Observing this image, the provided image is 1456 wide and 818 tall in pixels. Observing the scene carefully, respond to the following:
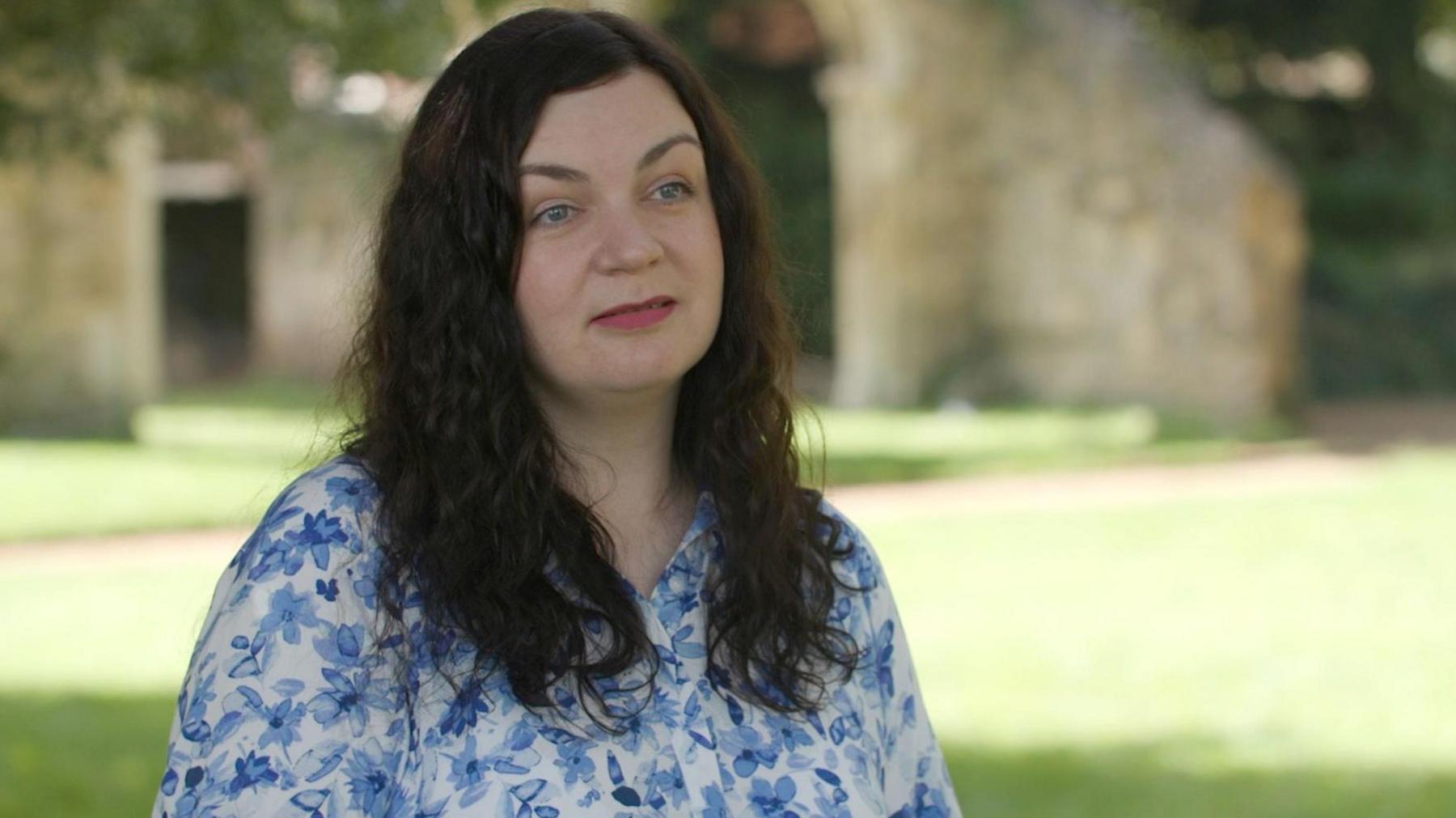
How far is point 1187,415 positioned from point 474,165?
45.2ft

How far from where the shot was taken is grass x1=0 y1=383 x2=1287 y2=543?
10117 mm

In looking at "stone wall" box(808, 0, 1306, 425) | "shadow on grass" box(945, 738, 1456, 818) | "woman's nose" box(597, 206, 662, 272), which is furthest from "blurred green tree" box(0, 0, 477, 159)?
"stone wall" box(808, 0, 1306, 425)

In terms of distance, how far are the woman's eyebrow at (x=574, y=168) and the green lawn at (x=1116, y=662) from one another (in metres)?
3.51

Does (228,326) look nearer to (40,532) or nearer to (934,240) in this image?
(934,240)

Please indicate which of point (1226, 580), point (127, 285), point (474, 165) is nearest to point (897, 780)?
point (474, 165)

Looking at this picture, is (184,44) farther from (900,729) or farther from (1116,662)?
(900,729)

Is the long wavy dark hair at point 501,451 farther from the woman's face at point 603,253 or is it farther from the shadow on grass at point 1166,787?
the shadow on grass at point 1166,787

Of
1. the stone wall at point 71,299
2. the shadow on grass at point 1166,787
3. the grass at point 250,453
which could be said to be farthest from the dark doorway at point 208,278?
the shadow on grass at point 1166,787

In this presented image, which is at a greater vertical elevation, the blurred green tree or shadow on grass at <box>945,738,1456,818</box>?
the blurred green tree

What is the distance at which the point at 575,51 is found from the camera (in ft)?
6.64

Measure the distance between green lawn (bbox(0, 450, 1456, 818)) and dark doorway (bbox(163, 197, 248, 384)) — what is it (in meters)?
14.4

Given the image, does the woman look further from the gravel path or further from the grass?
the gravel path

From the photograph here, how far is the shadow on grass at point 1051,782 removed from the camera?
534 cm

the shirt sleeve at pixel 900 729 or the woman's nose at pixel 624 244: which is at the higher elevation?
the woman's nose at pixel 624 244
